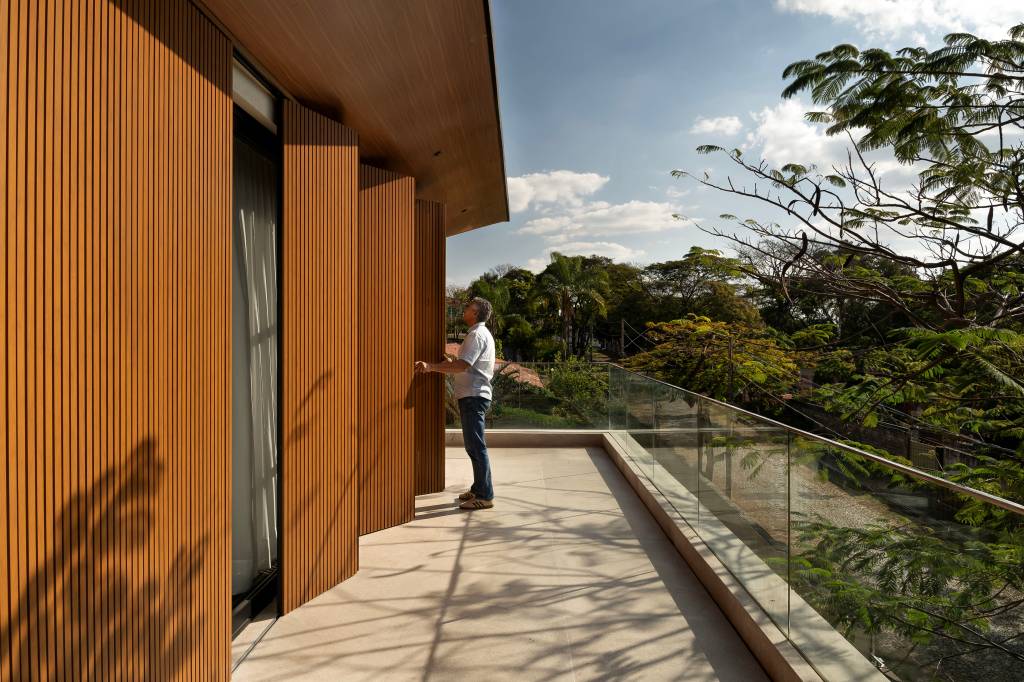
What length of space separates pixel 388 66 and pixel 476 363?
2520mm

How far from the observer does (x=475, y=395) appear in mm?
4961

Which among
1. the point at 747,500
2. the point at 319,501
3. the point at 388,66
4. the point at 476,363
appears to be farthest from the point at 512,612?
the point at 388,66

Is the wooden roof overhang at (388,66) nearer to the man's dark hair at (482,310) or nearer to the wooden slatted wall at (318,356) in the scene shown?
the wooden slatted wall at (318,356)

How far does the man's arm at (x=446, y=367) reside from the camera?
Answer: 4746mm

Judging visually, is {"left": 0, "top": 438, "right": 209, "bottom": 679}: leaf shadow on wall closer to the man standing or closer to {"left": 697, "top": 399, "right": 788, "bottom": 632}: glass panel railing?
{"left": 697, "top": 399, "right": 788, "bottom": 632}: glass panel railing

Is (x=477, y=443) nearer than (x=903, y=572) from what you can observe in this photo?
No

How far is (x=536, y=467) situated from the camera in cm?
652

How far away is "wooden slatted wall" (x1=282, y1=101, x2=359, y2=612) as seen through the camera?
9.91 ft

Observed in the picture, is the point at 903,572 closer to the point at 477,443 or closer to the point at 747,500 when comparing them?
the point at 747,500

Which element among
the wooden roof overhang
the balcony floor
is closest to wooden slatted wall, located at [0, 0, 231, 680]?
the wooden roof overhang

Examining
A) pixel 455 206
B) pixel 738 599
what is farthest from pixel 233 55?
pixel 455 206

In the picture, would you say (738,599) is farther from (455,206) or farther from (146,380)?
(455,206)

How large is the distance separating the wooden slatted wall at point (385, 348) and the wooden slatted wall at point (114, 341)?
178cm

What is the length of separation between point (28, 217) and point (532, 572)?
3.10 m
